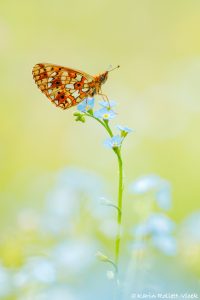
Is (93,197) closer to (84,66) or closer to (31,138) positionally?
(31,138)

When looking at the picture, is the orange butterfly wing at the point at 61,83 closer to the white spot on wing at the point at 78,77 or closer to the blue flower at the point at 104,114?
the white spot on wing at the point at 78,77

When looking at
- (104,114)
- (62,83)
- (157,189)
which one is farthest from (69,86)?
(157,189)

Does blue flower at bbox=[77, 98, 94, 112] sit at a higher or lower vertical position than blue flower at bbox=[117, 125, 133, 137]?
higher

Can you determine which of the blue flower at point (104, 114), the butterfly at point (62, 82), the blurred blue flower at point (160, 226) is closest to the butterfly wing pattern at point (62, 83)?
the butterfly at point (62, 82)

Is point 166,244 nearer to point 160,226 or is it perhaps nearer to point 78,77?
point 160,226

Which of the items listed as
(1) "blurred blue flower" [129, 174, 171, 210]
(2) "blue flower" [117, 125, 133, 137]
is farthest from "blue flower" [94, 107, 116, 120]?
(1) "blurred blue flower" [129, 174, 171, 210]

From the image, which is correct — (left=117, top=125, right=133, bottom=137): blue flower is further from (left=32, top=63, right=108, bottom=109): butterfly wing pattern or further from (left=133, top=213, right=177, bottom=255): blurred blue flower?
(left=32, top=63, right=108, bottom=109): butterfly wing pattern

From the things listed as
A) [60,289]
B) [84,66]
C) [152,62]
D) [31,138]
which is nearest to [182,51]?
[152,62]
